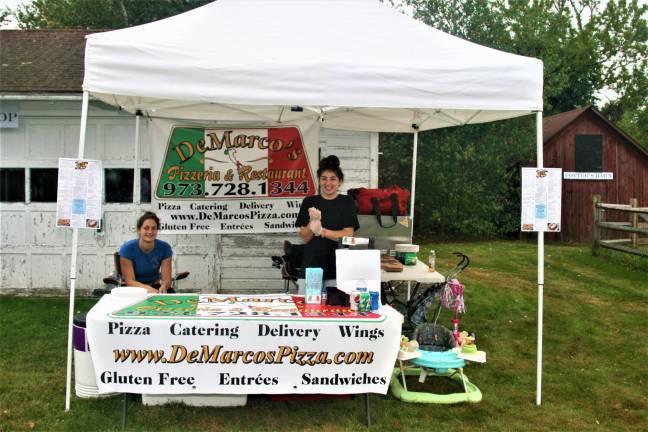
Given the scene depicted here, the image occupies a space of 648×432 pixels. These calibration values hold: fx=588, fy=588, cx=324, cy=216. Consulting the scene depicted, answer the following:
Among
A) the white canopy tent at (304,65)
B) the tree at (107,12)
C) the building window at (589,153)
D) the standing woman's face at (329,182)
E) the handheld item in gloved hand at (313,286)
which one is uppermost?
the tree at (107,12)

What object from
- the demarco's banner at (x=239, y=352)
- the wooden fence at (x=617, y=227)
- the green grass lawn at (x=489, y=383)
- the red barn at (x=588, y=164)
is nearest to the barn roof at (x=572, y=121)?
the red barn at (x=588, y=164)

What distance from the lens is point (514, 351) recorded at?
5.52 metres

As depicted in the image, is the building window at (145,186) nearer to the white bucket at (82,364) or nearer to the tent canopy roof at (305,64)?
the tent canopy roof at (305,64)

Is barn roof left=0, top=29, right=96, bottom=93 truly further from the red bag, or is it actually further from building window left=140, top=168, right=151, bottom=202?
the red bag

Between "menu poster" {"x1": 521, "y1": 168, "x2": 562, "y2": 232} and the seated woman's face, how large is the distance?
278 centimetres

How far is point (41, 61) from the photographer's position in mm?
8289

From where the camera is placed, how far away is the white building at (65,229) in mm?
7496

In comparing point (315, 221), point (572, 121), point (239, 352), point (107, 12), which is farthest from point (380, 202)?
point (107, 12)

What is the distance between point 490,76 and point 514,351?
281 cm

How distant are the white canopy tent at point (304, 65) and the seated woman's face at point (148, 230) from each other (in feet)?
2.59

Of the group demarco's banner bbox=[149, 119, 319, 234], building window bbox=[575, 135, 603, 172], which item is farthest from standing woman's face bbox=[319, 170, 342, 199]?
building window bbox=[575, 135, 603, 172]

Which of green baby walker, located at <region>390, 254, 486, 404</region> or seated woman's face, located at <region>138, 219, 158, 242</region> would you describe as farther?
seated woman's face, located at <region>138, 219, 158, 242</region>

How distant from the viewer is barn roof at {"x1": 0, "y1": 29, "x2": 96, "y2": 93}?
7.47 m

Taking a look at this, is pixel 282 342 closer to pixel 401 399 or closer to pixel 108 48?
pixel 401 399
